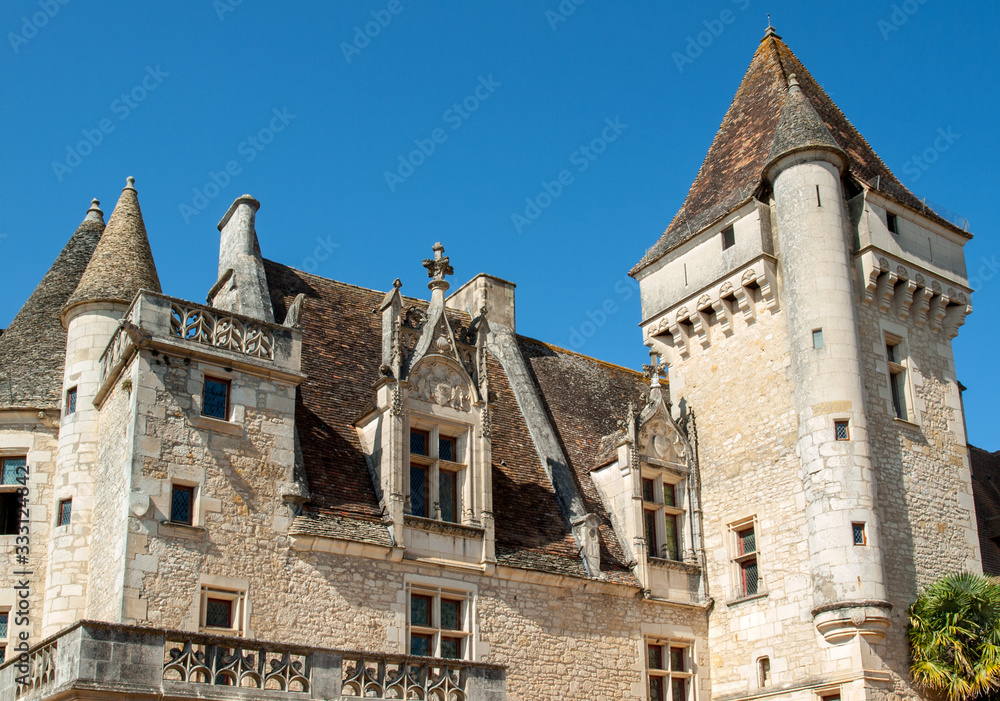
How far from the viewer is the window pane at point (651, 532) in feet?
65.3

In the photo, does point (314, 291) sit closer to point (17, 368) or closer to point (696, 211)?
point (17, 368)

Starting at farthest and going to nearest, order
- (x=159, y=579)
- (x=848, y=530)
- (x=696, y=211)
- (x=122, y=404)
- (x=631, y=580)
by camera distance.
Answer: (x=696, y=211) < (x=631, y=580) < (x=848, y=530) < (x=122, y=404) < (x=159, y=579)

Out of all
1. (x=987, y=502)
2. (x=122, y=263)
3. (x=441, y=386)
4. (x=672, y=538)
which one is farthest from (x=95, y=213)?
(x=987, y=502)

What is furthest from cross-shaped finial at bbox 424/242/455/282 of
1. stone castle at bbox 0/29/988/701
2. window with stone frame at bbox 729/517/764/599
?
window with stone frame at bbox 729/517/764/599

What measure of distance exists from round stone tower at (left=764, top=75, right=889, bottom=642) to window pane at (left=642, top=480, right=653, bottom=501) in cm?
283

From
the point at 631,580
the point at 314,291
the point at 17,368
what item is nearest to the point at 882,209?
the point at 631,580

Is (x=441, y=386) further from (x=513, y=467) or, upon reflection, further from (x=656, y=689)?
(x=656, y=689)

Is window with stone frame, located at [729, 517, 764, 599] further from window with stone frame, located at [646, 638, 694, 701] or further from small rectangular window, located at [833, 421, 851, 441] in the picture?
small rectangular window, located at [833, 421, 851, 441]

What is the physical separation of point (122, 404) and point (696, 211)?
38.8 feet

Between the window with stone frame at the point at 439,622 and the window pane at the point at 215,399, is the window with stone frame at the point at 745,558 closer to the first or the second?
the window with stone frame at the point at 439,622

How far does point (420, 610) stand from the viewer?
16.8 meters

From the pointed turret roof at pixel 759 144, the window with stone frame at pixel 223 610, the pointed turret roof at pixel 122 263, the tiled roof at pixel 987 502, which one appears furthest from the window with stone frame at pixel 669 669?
the pointed turret roof at pixel 122 263

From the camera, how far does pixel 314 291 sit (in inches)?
833

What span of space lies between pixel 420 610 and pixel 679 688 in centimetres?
497
